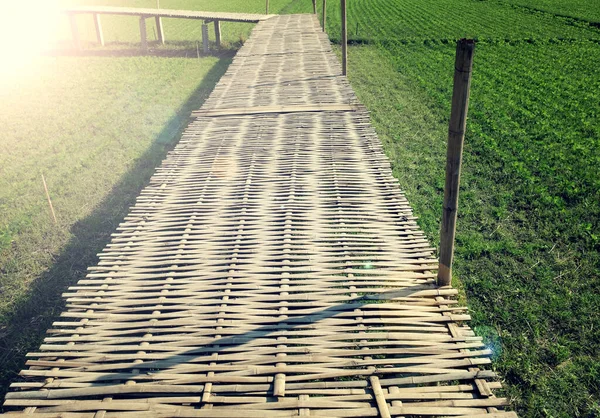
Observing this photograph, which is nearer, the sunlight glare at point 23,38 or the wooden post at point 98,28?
the sunlight glare at point 23,38

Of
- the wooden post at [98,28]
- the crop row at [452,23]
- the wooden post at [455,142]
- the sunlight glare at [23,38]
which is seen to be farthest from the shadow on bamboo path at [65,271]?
the crop row at [452,23]

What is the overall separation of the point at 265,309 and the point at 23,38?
21.3 m

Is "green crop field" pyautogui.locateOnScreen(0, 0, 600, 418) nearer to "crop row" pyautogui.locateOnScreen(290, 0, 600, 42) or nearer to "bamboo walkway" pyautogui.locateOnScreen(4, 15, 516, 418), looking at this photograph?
"bamboo walkway" pyautogui.locateOnScreen(4, 15, 516, 418)

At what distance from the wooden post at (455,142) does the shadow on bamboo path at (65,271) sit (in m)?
3.33

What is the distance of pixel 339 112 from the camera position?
6676 mm

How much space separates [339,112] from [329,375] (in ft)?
15.6

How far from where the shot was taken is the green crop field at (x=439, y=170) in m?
3.81

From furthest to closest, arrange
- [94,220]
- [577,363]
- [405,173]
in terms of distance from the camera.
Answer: [405,173], [94,220], [577,363]

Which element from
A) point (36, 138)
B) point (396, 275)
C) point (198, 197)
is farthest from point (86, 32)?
point (396, 275)

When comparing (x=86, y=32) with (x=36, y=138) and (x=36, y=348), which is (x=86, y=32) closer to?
(x=36, y=138)

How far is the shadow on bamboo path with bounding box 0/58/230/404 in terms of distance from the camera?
12.6 feet

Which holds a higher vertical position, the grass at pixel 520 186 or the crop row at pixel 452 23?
the crop row at pixel 452 23

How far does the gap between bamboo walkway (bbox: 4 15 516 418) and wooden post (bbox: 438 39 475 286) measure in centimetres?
28

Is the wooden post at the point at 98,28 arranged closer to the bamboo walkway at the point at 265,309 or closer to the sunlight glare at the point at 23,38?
the sunlight glare at the point at 23,38
